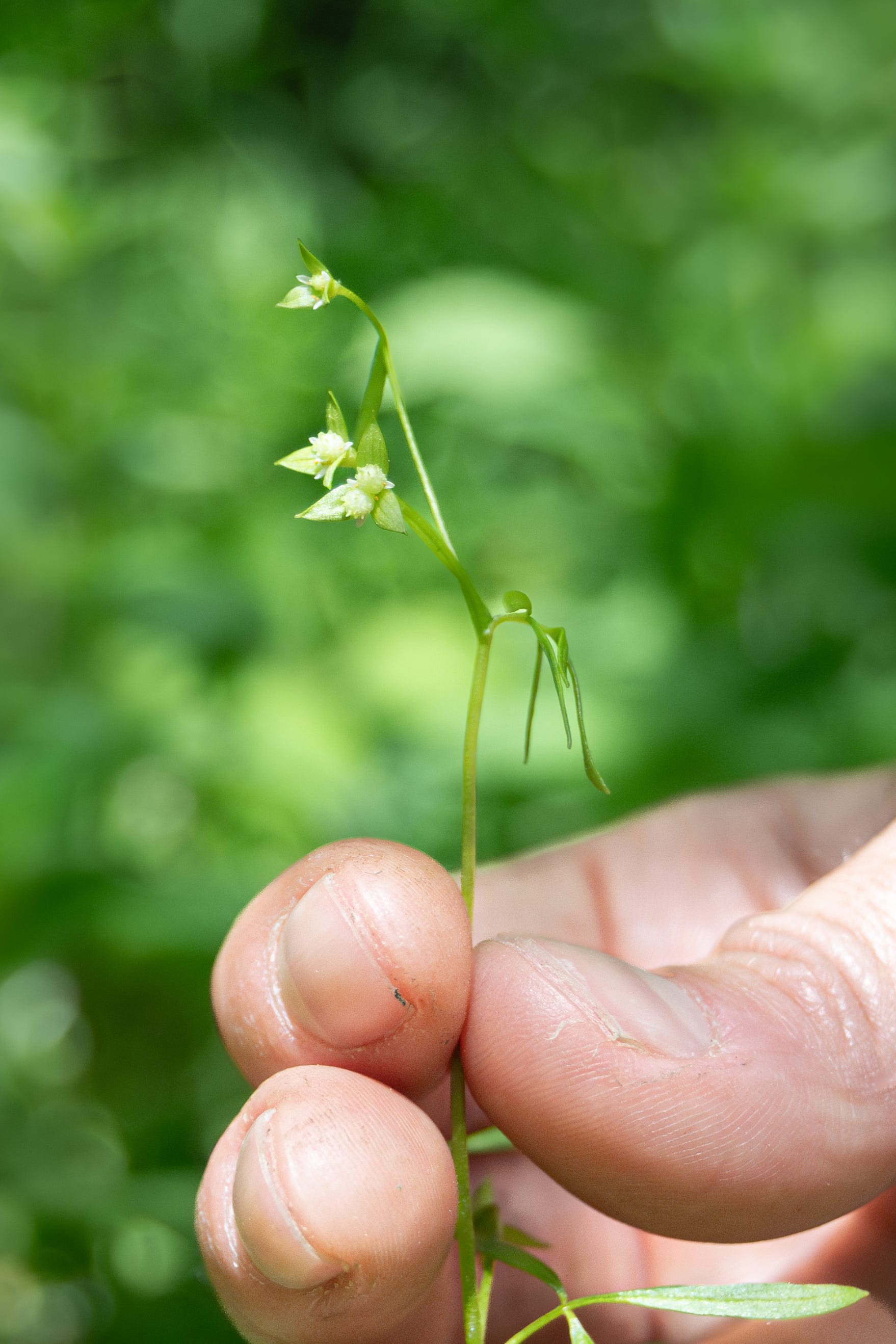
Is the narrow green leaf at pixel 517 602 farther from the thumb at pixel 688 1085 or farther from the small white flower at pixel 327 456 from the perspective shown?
the thumb at pixel 688 1085

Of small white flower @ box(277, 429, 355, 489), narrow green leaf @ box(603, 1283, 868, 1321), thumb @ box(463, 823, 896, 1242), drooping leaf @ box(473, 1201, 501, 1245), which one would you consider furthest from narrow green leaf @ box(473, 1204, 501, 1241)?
small white flower @ box(277, 429, 355, 489)

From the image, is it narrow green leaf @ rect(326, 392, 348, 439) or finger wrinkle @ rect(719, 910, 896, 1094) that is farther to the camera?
finger wrinkle @ rect(719, 910, 896, 1094)

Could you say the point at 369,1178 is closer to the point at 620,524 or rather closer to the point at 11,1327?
the point at 11,1327

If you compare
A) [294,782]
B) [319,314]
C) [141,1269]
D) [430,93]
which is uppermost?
[430,93]

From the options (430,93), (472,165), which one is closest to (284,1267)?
(472,165)

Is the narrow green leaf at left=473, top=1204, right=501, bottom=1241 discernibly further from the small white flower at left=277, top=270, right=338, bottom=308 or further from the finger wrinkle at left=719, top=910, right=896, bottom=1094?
the small white flower at left=277, top=270, right=338, bottom=308

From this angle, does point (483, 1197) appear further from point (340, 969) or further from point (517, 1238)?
point (340, 969)

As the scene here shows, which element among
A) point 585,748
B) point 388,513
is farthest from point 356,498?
Result: point 585,748
